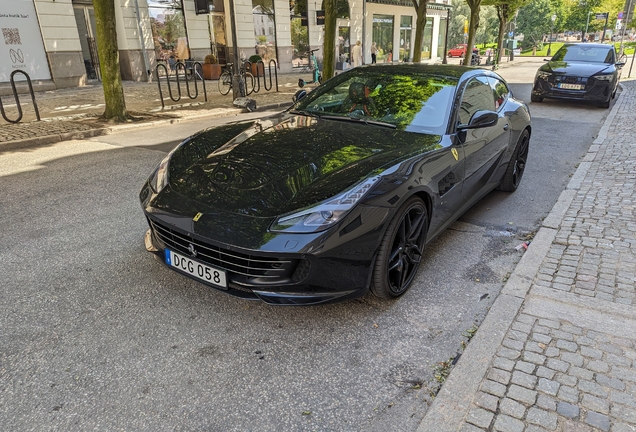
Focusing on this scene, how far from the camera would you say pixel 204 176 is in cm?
305

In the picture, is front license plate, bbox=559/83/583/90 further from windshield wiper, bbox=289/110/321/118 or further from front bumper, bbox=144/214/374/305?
front bumper, bbox=144/214/374/305

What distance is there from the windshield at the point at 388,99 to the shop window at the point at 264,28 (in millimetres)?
18134

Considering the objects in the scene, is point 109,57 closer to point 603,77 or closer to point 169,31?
point 169,31

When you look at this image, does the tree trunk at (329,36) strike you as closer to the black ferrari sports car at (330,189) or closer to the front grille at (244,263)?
the black ferrari sports car at (330,189)

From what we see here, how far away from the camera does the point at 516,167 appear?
5.45 meters

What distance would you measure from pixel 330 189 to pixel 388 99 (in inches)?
64.0

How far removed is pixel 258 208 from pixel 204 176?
0.62m

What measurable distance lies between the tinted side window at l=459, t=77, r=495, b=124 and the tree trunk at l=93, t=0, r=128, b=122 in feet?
25.6

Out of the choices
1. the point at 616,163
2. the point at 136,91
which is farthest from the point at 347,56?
the point at 616,163

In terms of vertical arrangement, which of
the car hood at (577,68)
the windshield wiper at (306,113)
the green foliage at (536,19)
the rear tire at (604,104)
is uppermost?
the green foliage at (536,19)

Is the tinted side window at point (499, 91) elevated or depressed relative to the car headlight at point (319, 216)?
elevated

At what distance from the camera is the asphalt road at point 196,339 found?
7.22 ft

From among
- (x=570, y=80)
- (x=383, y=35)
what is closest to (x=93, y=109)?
(x=570, y=80)

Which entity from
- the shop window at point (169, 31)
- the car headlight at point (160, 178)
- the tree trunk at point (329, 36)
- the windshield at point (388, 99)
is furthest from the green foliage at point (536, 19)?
the car headlight at point (160, 178)
